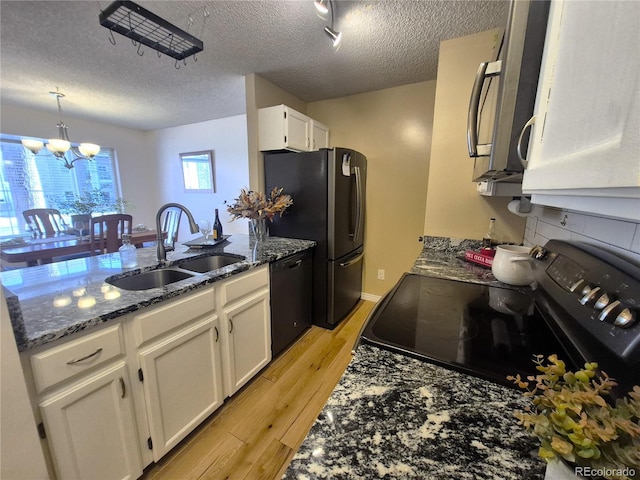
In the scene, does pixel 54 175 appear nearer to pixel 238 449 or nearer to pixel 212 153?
pixel 212 153

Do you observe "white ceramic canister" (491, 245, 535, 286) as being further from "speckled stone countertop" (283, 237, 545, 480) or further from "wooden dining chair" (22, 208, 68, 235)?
"wooden dining chair" (22, 208, 68, 235)

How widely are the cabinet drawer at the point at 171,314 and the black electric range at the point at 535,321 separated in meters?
0.92

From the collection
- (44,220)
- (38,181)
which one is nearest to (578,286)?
(44,220)

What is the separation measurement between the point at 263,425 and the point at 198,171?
165 inches

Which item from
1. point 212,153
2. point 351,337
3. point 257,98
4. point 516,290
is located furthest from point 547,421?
point 212,153

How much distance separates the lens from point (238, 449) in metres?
1.38

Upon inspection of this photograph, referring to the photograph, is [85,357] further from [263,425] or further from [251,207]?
[251,207]

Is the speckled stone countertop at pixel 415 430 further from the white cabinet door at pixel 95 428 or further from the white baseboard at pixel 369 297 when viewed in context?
the white baseboard at pixel 369 297

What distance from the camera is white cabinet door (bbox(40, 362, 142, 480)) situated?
0.89 m

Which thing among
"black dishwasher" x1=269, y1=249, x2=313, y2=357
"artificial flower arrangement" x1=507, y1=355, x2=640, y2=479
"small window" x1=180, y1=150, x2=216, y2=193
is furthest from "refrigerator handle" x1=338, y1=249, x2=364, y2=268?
"small window" x1=180, y1=150, x2=216, y2=193

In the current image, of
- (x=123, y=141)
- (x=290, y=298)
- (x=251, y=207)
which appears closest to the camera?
(x=251, y=207)

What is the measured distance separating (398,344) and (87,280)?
1524 mm

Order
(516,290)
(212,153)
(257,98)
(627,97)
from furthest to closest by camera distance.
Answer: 1. (212,153)
2. (257,98)
3. (516,290)
4. (627,97)

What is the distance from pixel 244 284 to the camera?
1626 millimetres
